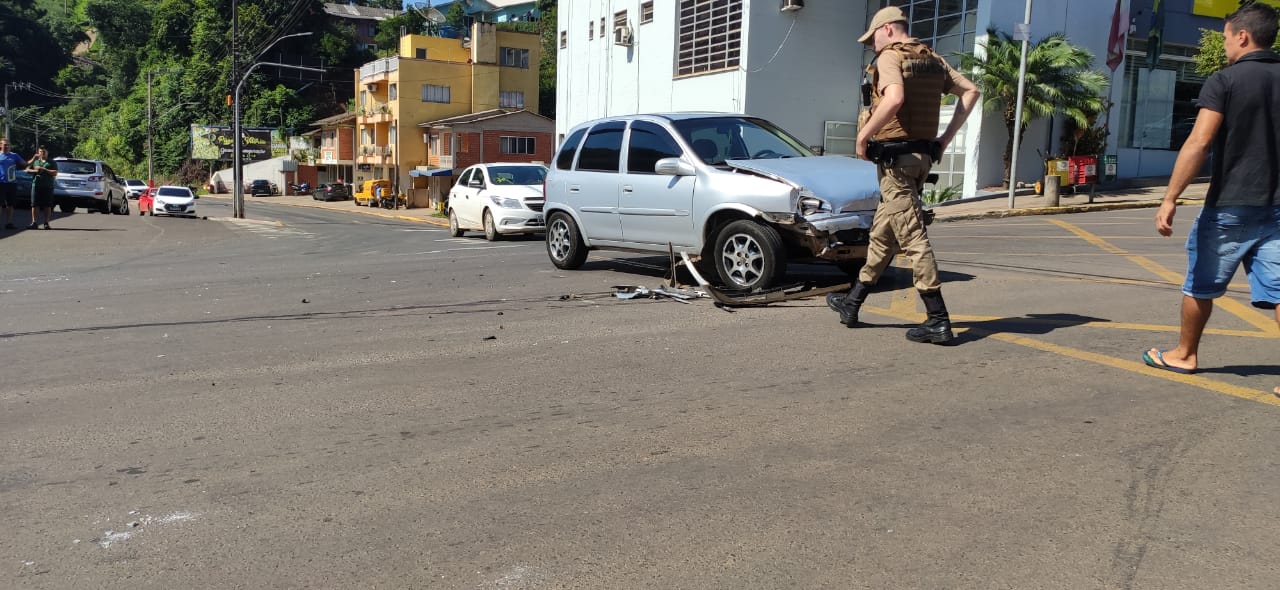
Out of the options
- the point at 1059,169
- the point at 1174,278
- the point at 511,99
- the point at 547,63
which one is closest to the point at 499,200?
the point at 1174,278

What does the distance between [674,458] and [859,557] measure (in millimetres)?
1116

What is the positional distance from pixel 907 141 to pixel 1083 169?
2009cm

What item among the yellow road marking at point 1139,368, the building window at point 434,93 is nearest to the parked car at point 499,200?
the yellow road marking at point 1139,368

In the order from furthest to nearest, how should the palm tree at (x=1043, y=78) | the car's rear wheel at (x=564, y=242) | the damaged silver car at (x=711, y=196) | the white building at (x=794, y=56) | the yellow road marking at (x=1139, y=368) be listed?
the white building at (x=794, y=56) → the palm tree at (x=1043, y=78) → the car's rear wheel at (x=564, y=242) → the damaged silver car at (x=711, y=196) → the yellow road marking at (x=1139, y=368)

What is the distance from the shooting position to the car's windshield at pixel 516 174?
18.6m

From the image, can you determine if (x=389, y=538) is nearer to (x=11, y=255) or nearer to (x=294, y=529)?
(x=294, y=529)

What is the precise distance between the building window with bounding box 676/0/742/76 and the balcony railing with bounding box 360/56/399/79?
3553 cm

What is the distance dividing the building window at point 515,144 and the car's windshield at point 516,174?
A: 4419 cm

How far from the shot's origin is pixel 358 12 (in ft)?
386

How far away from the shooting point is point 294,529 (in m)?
3.36

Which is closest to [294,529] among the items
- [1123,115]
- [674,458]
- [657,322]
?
[674,458]

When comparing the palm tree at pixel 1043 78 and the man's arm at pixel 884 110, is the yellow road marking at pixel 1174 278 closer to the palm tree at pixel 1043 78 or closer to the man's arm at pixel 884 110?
the man's arm at pixel 884 110

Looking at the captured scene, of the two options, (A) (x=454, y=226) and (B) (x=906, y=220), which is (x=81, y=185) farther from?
(B) (x=906, y=220)

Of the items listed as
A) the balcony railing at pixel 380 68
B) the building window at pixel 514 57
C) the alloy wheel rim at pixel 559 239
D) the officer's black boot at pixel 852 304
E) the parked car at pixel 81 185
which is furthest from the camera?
the building window at pixel 514 57
